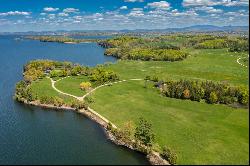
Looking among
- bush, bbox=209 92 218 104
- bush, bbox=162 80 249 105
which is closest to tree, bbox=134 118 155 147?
bush, bbox=209 92 218 104

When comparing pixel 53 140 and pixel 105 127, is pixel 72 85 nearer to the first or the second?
pixel 105 127

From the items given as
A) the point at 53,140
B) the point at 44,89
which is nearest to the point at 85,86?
the point at 44,89

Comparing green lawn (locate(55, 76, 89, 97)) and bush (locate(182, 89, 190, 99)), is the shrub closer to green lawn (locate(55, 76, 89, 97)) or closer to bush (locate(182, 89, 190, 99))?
bush (locate(182, 89, 190, 99))

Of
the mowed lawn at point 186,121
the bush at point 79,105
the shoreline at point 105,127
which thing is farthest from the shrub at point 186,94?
the bush at point 79,105

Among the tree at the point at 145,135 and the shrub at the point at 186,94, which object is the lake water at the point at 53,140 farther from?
the shrub at the point at 186,94

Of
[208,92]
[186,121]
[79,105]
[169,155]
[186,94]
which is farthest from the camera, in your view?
[186,94]
